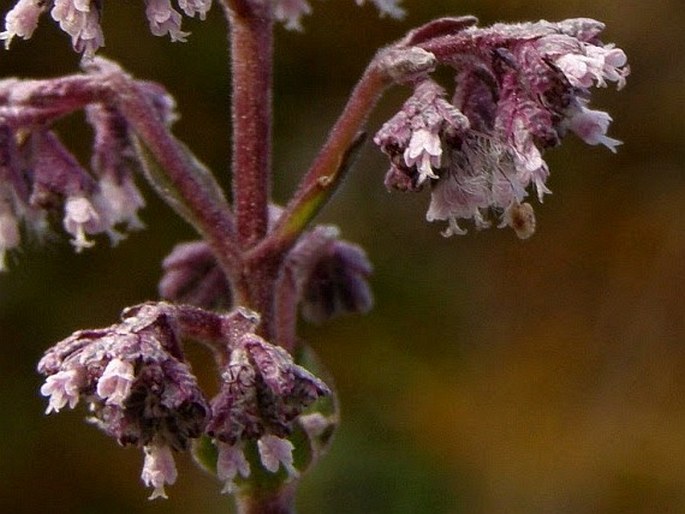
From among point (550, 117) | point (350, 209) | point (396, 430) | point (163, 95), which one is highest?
point (550, 117)

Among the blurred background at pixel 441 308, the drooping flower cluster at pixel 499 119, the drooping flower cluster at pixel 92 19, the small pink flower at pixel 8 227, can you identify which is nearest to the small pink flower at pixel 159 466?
the drooping flower cluster at pixel 499 119

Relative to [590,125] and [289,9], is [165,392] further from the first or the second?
[289,9]

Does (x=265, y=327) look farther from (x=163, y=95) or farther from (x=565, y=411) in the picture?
(x=565, y=411)

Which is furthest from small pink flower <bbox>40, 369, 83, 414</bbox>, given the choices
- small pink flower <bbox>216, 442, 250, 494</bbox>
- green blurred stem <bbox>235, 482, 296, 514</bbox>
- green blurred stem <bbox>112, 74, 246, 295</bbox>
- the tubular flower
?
green blurred stem <bbox>235, 482, 296, 514</bbox>

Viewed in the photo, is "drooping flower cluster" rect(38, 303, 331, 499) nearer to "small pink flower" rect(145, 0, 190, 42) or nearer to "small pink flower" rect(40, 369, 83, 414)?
"small pink flower" rect(40, 369, 83, 414)

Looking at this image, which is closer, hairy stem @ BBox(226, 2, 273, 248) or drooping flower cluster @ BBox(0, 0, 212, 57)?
drooping flower cluster @ BBox(0, 0, 212, 57)

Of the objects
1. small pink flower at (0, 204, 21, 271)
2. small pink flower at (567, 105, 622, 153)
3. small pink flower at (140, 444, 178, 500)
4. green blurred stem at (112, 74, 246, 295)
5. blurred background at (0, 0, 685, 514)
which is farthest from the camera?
blurred background at (0, 0, 685, 514)

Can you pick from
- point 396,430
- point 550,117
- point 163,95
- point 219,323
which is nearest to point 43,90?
point 163,95
